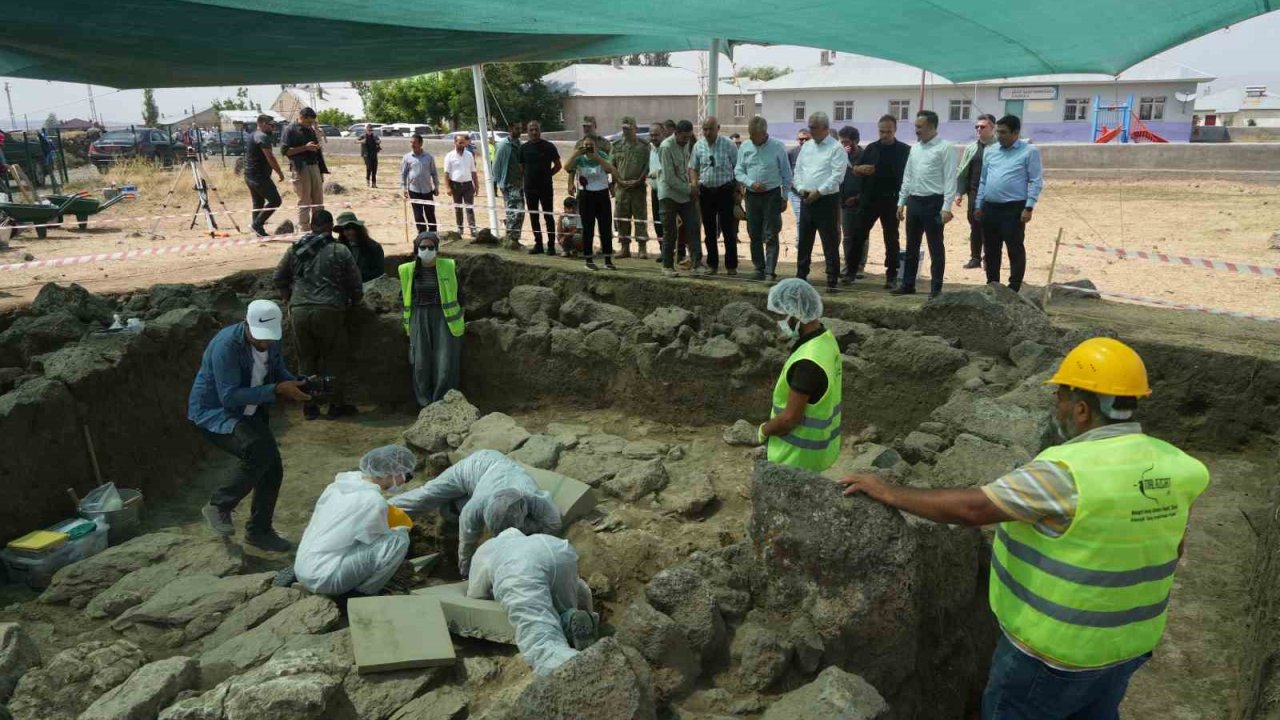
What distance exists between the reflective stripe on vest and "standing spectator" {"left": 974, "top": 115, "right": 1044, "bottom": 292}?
18.3 feet

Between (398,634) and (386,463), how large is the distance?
1258 mm

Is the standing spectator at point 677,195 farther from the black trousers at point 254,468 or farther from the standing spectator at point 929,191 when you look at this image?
the black trousers at point 254,468

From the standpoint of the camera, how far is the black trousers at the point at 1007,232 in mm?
7957

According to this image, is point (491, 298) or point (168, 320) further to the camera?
point (491, 298)

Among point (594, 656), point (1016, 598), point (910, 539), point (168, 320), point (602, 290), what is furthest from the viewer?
point (602, 290)

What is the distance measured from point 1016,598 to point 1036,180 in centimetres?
595

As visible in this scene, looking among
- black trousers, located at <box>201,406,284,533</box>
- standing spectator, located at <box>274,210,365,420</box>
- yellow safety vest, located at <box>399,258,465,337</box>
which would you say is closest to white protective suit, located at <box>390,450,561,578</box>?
black trousers, located at <box>201,406,284,533</box>

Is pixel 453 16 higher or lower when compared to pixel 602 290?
higher

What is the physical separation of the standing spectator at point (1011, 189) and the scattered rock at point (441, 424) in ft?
16.3

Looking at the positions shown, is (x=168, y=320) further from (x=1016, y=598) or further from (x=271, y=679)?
(x=1016, y=598)

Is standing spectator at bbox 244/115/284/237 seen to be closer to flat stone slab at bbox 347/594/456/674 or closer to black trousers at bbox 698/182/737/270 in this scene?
black trousers at bbox 698/182/737/270

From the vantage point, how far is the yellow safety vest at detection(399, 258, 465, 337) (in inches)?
308

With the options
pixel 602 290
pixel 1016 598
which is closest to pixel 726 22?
pixel 602 290

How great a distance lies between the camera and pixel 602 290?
891cm
